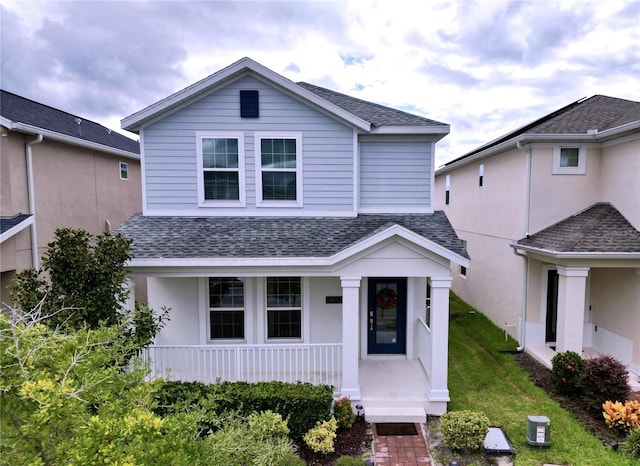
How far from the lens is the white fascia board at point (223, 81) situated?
853 cm

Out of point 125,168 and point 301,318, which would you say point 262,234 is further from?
point 125,168

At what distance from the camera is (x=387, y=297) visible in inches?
373

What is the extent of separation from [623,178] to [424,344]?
23.4 ft

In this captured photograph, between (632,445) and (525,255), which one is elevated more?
(525,255)

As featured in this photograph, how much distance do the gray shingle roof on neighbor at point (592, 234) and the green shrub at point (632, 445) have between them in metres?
4.11

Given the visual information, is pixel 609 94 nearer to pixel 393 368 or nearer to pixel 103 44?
pixel 393 368

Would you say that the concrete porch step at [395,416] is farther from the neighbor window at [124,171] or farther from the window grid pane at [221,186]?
the neighbor window at [124,171]

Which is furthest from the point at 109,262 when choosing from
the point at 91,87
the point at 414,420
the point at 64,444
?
the point at 91,87

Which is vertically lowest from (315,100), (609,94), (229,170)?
(229,170)

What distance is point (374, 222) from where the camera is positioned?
8.94 metres

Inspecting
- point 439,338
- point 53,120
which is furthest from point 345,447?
point 53,120

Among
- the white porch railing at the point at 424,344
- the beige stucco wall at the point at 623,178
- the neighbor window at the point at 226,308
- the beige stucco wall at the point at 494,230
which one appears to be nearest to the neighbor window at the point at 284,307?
the neighbor window at the point at 226,308

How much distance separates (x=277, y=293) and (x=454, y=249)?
4.40 meters

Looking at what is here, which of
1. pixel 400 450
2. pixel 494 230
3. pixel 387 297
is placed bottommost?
pixel 400 450
